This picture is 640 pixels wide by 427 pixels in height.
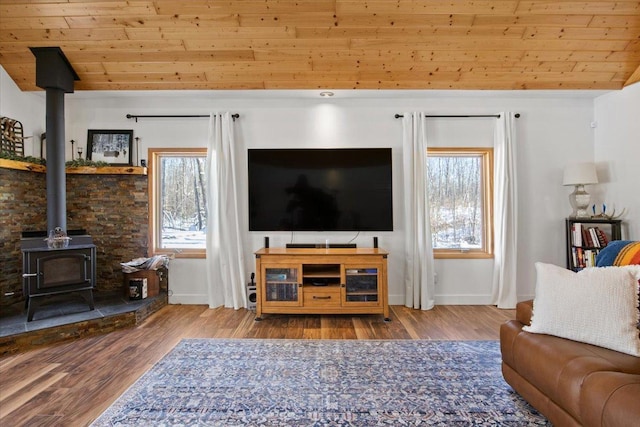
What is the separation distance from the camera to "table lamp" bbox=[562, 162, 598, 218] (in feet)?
11.5

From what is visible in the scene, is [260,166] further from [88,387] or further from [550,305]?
[550,305]

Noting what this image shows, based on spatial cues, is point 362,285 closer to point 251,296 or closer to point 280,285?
point 280,285

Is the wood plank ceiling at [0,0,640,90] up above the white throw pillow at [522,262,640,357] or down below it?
above

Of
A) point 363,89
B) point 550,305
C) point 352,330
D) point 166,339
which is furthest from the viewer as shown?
point 363,89

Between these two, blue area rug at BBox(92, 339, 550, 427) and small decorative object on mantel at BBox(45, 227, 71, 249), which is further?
small decorative object on mantel at BBox(45, 227, 71, 249)

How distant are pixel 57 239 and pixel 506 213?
4641mm

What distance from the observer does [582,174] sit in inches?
138

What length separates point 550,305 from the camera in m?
1.73

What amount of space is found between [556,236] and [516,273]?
0.67 m

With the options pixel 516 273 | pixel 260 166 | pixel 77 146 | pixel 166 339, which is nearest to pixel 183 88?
pixel 260 166

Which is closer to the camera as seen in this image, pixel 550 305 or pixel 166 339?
pixel 550 305

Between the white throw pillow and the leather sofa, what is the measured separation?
0.16 feet

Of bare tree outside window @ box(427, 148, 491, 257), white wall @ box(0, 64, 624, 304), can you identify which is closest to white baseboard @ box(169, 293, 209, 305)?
white wall @ box(0, 64, 624, 304)

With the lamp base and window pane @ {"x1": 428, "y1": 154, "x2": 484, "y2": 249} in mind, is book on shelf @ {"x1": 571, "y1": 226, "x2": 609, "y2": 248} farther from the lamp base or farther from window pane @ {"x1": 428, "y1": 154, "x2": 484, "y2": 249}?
window pane @ {"x1": 428, "y1": 154, "x2": 484, "y2": 249}
